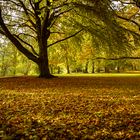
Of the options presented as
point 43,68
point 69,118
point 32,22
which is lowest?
point 69,118

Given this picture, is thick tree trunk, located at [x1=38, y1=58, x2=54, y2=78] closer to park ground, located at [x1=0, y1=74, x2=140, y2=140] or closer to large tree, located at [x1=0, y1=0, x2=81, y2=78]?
→ large tree, located at [x1=0, y1=0, x2=81, y2=78]

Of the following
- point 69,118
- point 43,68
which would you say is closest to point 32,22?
point 43,68

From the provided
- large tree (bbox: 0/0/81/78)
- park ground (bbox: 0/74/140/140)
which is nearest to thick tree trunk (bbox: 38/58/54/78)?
large tree (bbox: 0/0/81/78)

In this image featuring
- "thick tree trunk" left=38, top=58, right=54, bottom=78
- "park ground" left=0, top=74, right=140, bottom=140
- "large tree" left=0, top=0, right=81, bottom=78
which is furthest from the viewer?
"thick tree trunk" left=38, top=58, right=54, bottom=78

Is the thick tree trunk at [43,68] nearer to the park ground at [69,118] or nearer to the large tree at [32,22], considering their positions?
the large tree at [32,22]

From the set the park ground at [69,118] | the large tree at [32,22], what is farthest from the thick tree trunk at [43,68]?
the park ground at [69,118]

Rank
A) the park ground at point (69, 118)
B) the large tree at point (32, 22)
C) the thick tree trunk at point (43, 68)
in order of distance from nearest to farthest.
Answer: the park ground at point (69, 118), the large tree at point (32, 22), the thick tree trunk at point (43, 68)

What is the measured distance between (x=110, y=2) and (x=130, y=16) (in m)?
8.22

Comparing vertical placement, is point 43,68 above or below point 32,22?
below

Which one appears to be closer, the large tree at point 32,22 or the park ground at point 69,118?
the park ground at point 69,118

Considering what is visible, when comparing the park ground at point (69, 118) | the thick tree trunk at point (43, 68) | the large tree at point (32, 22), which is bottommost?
the park ground at point (69, 118)

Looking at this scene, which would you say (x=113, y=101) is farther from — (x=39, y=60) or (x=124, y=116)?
(x=39, y=60)

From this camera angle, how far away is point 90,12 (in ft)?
57.2

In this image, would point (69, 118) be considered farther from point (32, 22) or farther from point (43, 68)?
point (32, 22)
